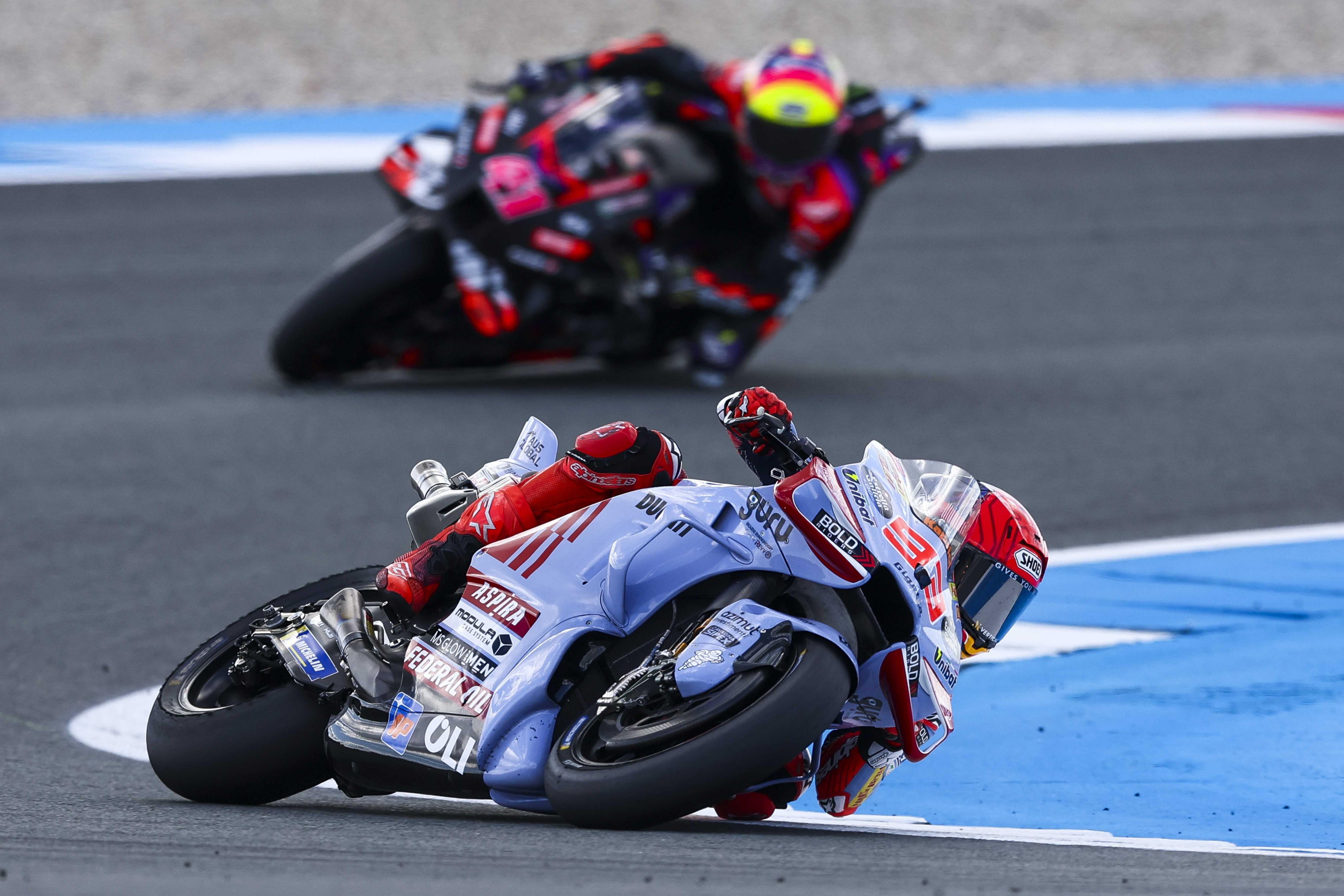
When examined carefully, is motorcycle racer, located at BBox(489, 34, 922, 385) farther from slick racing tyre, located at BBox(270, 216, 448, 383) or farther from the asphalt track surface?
the asphalt track surface

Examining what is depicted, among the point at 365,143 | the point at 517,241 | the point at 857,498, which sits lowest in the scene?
the point at 365,143

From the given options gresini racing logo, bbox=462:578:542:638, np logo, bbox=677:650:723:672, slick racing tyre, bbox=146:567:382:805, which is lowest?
slick racing tyre, bbox=146:567:382:805

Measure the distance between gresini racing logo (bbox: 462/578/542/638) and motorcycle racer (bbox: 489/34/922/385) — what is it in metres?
5.70

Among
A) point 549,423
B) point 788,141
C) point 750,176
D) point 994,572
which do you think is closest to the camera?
point 994,572

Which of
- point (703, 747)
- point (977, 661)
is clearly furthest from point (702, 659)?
point (977, 661)

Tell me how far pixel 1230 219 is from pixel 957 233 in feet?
6.60

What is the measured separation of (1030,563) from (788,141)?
5552 mm

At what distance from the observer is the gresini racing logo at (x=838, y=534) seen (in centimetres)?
383

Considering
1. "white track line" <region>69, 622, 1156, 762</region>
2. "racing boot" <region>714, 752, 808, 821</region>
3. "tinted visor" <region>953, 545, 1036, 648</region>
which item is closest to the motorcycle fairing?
"racing boot" <region>714, 752, 808, 821</region>

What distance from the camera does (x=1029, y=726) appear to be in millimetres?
5352

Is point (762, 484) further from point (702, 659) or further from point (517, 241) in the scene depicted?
point (517, 241)

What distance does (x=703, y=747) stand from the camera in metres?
3.50

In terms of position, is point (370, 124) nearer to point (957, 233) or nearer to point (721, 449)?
point (957, 233)

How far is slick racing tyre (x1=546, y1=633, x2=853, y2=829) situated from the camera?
349 centimetres
